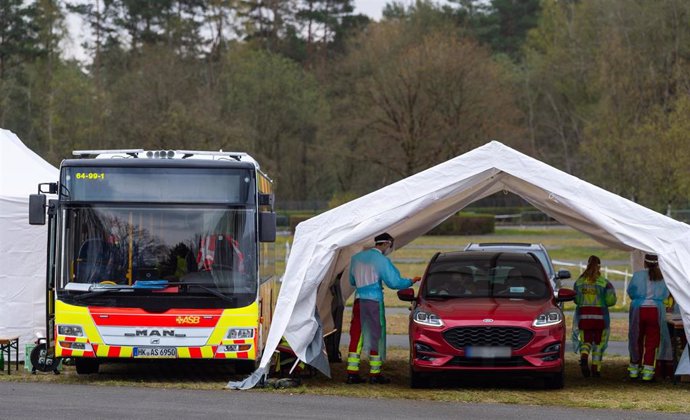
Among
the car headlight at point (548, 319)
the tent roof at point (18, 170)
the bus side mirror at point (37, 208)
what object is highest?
the tent roof at point (18, 170)

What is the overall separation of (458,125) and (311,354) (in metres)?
49.7

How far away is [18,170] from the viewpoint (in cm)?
1834

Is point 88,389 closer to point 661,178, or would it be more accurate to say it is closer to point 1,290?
point 1,290

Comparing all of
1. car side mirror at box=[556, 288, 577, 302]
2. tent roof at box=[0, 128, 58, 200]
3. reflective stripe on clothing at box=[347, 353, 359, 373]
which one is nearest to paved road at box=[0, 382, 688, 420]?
reflective stripe on clothing at box=[347, 353, 359, 373]

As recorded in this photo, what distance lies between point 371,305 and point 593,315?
3.45 meters

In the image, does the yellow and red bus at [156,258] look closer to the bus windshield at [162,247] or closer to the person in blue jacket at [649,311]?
the bus windshield at [162,247]

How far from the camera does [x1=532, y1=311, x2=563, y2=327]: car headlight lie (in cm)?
1410

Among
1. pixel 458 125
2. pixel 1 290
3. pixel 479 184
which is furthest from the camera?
pixel 458 125

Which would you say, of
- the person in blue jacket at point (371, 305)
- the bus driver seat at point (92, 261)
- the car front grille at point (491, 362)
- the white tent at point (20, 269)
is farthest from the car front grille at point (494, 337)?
the white tent at point (20, 269)

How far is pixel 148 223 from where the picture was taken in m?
14.8

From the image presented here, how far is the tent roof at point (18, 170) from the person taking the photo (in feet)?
58.3

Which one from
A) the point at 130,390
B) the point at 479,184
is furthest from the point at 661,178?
the point at 130,390

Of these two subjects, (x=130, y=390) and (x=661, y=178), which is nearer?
(x=130, y=390)

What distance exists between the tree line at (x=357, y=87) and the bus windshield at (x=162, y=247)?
33.9 meters
